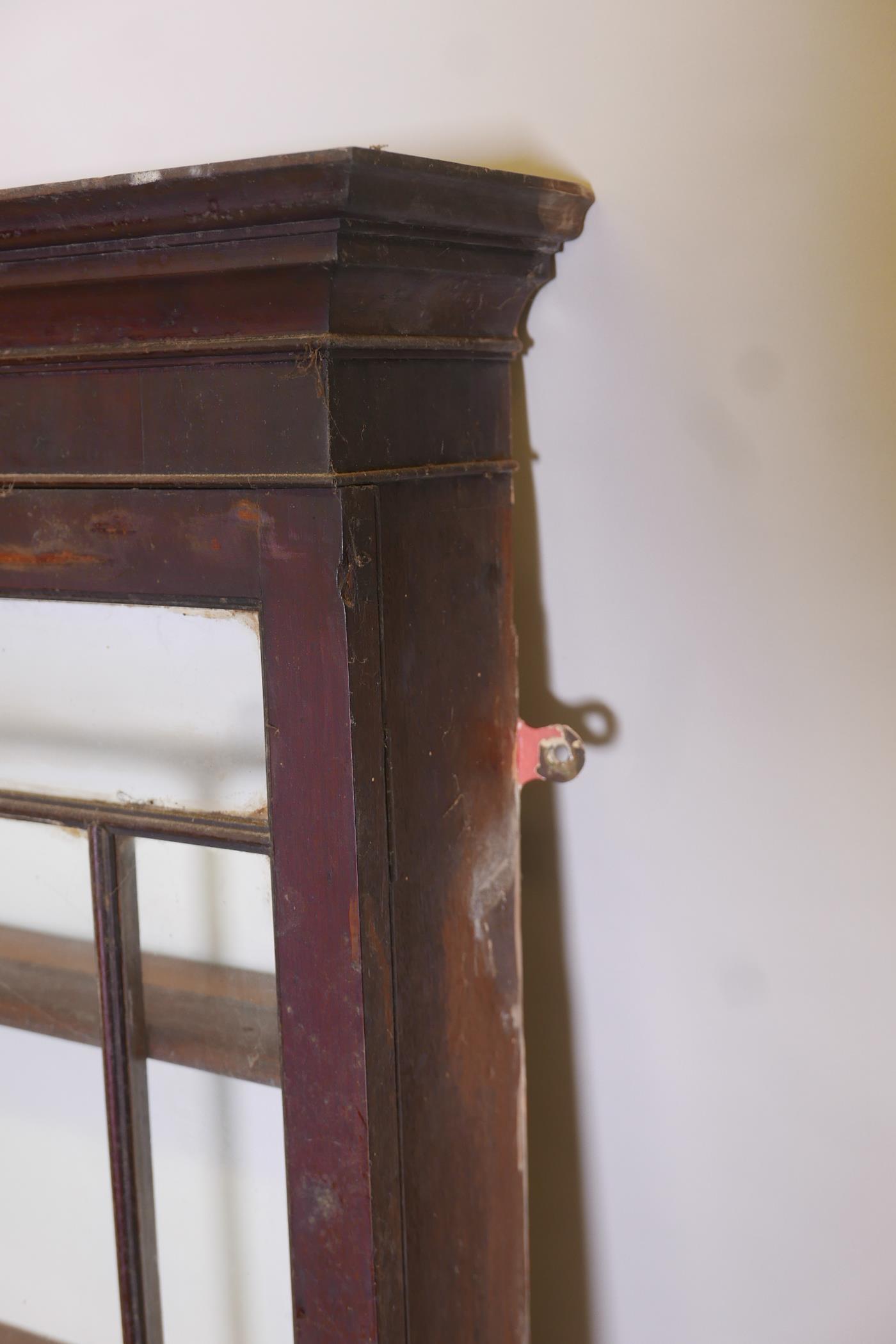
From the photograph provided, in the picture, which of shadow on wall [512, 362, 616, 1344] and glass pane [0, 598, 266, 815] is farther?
shadow on wall [512, 362, 616, 1344]

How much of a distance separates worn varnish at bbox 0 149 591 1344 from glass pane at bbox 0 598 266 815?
0.02 m

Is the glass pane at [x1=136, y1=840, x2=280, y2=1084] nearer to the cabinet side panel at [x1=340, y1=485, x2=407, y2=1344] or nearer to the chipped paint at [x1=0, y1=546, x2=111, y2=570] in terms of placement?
the cabinet side panel at [x1=340, y1=485, x2=407, y2=1344]

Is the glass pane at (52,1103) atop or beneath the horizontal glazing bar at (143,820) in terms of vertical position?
beneath

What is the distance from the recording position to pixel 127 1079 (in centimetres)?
78

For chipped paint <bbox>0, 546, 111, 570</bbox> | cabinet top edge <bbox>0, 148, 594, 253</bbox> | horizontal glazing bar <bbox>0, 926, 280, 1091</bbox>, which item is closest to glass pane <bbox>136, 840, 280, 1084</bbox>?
horizontal glazing bar <bbox>0, 926, 280, 1091</bbox>

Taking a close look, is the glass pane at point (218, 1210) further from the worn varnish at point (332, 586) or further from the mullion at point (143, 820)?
the mullion at point (143, 820)

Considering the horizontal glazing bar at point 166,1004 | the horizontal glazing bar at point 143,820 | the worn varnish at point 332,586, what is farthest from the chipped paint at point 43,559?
the horizontal glazing bar at point 166,1004

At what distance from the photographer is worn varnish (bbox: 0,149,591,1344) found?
0.60 meters

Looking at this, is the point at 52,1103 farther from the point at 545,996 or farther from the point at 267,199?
the point at 267,199

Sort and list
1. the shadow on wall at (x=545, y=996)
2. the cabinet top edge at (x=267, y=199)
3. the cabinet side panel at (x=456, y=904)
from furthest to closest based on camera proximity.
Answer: the shadow on wall at (x=545, y=996) < the cabinet side panel at (x=456, y=904) < the cabinet top edge at (x=267, y=199)

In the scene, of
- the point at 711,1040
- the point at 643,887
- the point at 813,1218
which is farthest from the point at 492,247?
the point at 813,1218

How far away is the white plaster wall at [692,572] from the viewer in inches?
28.9

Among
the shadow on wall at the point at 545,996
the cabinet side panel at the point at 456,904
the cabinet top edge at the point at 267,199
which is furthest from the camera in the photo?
the shadow on wall at the point at 545,996

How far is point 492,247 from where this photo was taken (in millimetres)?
684
